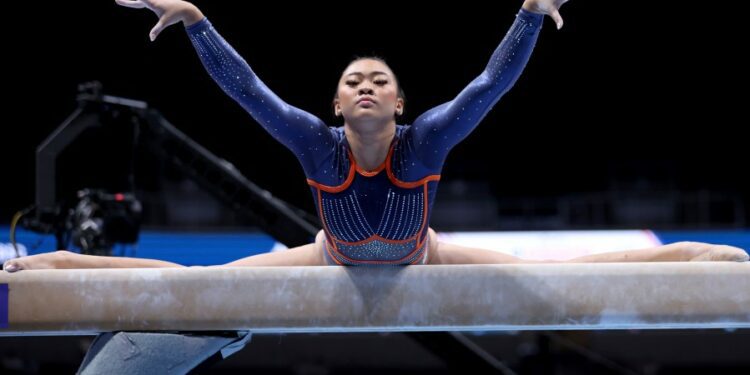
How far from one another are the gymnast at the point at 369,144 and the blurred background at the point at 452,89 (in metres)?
6.47

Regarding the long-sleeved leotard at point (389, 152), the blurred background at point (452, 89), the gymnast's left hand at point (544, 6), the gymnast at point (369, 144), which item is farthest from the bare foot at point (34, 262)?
the blurred background at point (452, 89)

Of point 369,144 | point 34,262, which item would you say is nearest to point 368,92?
point 369,144

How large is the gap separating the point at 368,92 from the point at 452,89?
24.9 ft

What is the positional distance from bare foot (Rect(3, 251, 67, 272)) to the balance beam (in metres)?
0.03

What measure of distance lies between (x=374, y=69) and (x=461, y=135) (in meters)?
0.40

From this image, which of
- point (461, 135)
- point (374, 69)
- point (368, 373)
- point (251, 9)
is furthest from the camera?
point (251, 9)

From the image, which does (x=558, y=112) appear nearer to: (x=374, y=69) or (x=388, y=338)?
(x=388, y=338)

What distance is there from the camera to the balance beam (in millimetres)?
1999

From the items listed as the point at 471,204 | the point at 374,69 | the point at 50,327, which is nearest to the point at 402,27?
the point at 471,204

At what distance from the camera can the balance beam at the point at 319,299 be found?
2.00 metres

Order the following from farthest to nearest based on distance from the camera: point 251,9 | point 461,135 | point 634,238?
point 251,9 → point 634,238 → point 461,135

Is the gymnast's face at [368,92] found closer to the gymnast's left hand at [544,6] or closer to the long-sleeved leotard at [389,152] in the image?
the long-sleeved leotard at [389,152]

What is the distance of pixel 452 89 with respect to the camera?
975 centimetres

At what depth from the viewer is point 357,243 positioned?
2406 mm
